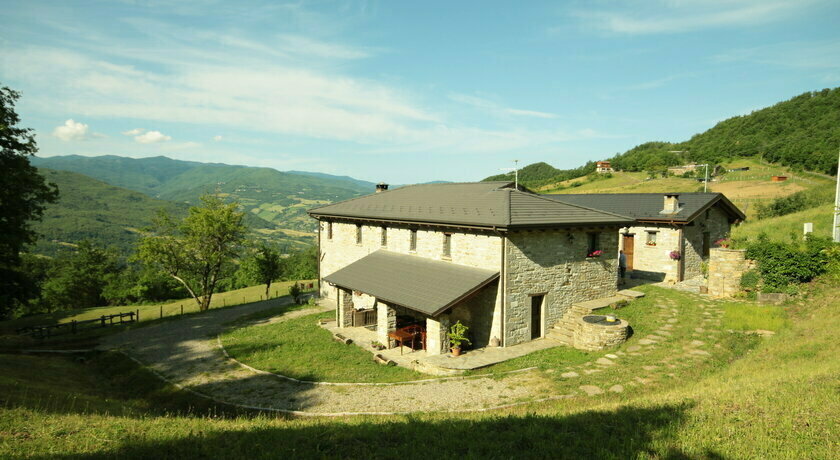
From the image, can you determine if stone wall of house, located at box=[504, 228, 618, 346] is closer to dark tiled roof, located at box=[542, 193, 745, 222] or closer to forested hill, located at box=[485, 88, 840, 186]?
dark tiled roof, located at box=[542, 193, 745, 222]

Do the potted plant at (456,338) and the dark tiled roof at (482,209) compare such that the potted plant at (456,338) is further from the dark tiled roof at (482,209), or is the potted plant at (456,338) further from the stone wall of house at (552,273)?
the dark tiled roof at (482,209)

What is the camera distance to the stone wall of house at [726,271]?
1705 cm

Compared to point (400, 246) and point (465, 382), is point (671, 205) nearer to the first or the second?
point (400, 246)

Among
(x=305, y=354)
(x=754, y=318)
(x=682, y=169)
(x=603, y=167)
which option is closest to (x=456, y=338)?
(x=305, y=354)

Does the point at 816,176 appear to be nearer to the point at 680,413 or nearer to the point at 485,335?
the point at 485,335

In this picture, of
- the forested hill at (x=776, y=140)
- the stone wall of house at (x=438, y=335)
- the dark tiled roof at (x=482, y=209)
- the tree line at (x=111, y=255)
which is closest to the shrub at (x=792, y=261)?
the dark tiled roof at (x=482, y=209)

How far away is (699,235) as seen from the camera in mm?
22969

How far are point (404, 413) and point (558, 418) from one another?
158 inches

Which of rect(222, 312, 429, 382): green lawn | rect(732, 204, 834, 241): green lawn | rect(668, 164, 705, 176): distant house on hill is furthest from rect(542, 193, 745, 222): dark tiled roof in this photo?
rect(668, 164, 705, 176): distant house on hill

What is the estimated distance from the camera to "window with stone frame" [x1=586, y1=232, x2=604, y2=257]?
1674 cm

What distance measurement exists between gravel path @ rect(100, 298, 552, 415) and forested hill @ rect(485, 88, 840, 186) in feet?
220

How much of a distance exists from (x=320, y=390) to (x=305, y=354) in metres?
3.89

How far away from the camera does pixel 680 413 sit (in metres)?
6.77

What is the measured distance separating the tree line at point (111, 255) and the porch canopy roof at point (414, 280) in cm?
1560
